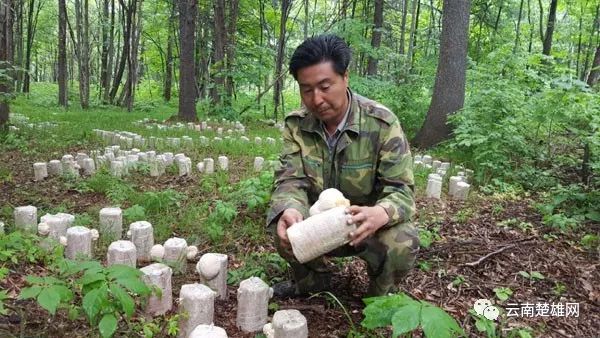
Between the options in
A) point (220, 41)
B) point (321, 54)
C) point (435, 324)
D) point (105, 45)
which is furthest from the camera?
point (105, 45)

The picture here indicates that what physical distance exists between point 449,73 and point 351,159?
5.73 m

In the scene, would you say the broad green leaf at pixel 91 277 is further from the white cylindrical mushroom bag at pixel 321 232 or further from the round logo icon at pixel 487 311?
the round logo icon at pixel 487 311

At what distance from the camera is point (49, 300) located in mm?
1687

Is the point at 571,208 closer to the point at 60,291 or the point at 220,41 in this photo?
the point at 60,291

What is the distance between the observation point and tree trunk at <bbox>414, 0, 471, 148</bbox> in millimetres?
7617

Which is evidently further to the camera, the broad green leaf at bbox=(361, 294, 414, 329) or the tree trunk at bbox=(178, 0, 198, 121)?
the tree trunk at bbox=(178, 0, 198, 121)

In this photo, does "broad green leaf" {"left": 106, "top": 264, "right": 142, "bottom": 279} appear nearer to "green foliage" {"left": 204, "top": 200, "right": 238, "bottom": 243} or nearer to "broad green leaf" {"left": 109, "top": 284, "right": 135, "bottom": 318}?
"broad green leaf" {"left": 109, "top": 284, "right": 135, "bottom": 318}

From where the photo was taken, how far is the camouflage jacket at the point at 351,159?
8.68 feet

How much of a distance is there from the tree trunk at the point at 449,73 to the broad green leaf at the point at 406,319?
6.49m

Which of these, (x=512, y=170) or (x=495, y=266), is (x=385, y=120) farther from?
(x=512, y=170)

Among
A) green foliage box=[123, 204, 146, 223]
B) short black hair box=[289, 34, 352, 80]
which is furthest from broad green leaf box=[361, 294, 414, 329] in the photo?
green foliage box=[123, 204, 146, 223]

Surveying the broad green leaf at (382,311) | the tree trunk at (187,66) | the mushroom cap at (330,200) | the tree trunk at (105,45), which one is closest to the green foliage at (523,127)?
the mushroom cap at (330,200)

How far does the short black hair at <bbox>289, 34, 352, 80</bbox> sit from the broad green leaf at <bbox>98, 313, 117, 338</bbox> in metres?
1.55

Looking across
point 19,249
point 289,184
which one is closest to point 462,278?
point 289,184
